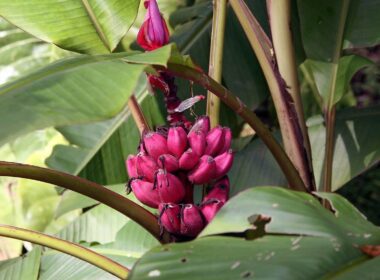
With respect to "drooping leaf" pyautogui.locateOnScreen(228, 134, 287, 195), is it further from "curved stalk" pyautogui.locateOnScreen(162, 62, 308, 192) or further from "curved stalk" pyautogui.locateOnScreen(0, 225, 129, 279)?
"curved stalk" pyautogui.locateOnScreen(0, 225, 129, 279)

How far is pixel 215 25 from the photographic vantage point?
94cm

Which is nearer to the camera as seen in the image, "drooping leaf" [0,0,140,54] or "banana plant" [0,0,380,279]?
"banana plant" [0,0,380,279]

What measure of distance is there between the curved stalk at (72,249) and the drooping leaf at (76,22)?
0.78 ft

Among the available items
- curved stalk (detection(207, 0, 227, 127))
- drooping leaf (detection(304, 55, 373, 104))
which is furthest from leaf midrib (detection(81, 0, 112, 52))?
drooping leaf (detection(304, 55, 373, 104))

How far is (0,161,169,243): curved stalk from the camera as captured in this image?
2.24 feet

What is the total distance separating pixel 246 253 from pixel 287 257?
34mm

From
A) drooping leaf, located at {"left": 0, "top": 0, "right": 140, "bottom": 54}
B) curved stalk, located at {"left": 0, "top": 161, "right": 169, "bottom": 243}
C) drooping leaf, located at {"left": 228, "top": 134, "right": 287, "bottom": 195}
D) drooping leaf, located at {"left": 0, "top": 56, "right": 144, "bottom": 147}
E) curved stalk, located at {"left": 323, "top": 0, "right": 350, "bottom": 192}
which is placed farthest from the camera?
drooping leaf, located at {"left": 228, "top": 134, "right": 287, "bottom": 195}

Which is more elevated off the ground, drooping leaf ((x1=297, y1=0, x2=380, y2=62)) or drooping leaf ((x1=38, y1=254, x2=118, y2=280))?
drooping leaf ((x1=297, y1=0, x2=380, y2=62))

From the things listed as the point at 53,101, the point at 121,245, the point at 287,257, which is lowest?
the point at 121,245

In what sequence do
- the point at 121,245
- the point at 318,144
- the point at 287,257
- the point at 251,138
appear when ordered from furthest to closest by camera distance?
1. the point at 251,138
2. the point at 318,144
3. the point at 121,245
4. the point at 287,257

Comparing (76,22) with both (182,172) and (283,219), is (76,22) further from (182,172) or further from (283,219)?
(283,219)

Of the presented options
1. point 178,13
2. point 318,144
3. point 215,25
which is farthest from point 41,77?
point 178,13

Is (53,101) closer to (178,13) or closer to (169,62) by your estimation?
(169,62)

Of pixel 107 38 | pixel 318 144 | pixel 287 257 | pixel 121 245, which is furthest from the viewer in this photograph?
pixel 318 144
